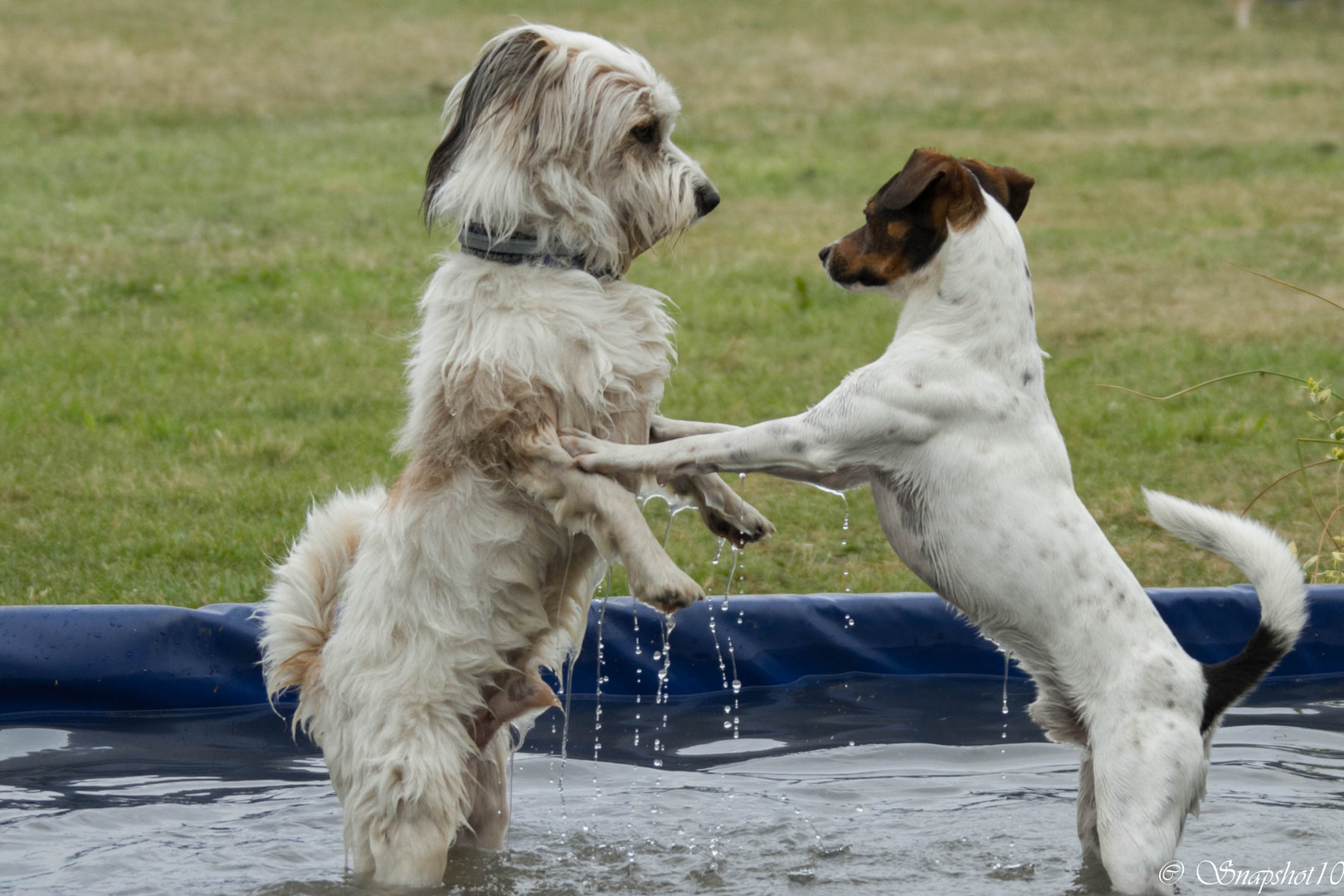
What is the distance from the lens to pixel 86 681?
5074 millimetres

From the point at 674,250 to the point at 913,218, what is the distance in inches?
28.1

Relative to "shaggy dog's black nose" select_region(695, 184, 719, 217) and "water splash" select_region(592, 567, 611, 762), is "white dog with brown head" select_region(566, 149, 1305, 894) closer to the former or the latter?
"shaggy dog's black nose" select_region(695, 184, 719, 217)

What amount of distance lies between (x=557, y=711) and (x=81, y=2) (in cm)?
2169

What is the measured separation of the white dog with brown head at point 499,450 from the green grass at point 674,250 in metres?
0.92

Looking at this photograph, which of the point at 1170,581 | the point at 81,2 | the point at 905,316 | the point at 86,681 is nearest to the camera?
the point at 905,316

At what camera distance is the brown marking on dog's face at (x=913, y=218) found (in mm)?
3797

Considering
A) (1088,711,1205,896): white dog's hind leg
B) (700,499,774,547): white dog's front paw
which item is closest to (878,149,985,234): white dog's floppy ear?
(700,499,774,547): white dog's front paw

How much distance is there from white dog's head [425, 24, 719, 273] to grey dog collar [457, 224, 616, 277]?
12 mm

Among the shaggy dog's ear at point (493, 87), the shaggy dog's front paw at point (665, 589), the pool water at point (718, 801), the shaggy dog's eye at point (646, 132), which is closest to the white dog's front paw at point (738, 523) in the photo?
the shaggy dog's front paw at point (665, 589)

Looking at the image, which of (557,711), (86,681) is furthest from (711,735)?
(86,681)

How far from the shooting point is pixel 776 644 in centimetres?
551

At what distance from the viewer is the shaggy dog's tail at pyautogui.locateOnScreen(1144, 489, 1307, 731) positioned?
145 inches

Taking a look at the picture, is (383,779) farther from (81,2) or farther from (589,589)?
(81,2)

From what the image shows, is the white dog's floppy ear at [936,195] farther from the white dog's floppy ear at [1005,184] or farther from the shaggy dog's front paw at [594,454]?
the shaggy dog's front paw at [594,454]
